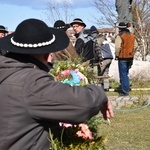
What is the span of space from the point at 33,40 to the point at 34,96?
13.6 inches

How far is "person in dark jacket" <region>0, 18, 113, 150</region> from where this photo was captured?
2502 mm

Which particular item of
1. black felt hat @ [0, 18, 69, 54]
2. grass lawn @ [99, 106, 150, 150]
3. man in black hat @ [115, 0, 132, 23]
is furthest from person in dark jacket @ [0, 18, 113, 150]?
man in black hat @ [115, 0, 132, 23]

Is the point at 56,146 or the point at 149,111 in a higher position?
the point at 56,146

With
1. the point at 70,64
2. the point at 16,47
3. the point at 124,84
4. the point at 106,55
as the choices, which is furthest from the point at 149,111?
the point at 16,47

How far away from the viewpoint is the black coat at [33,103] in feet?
8.19

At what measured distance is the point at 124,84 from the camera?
11.5 metres

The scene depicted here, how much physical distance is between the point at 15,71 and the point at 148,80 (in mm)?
13203

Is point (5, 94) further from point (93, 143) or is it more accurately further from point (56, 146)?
point (93, 143)

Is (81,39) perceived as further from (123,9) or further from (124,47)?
(123,9)

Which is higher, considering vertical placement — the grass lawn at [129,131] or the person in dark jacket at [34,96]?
the person in dark jacket at [34,96]

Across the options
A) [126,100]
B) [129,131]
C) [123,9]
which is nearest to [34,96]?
[129,131]

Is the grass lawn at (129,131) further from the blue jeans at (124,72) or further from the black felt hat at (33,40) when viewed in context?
the black felt hat at (33,40)

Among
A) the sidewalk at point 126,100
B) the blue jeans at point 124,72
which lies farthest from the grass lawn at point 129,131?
the blue jeans at point 124,72

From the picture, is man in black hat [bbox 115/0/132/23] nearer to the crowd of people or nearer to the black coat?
the crowd of people
